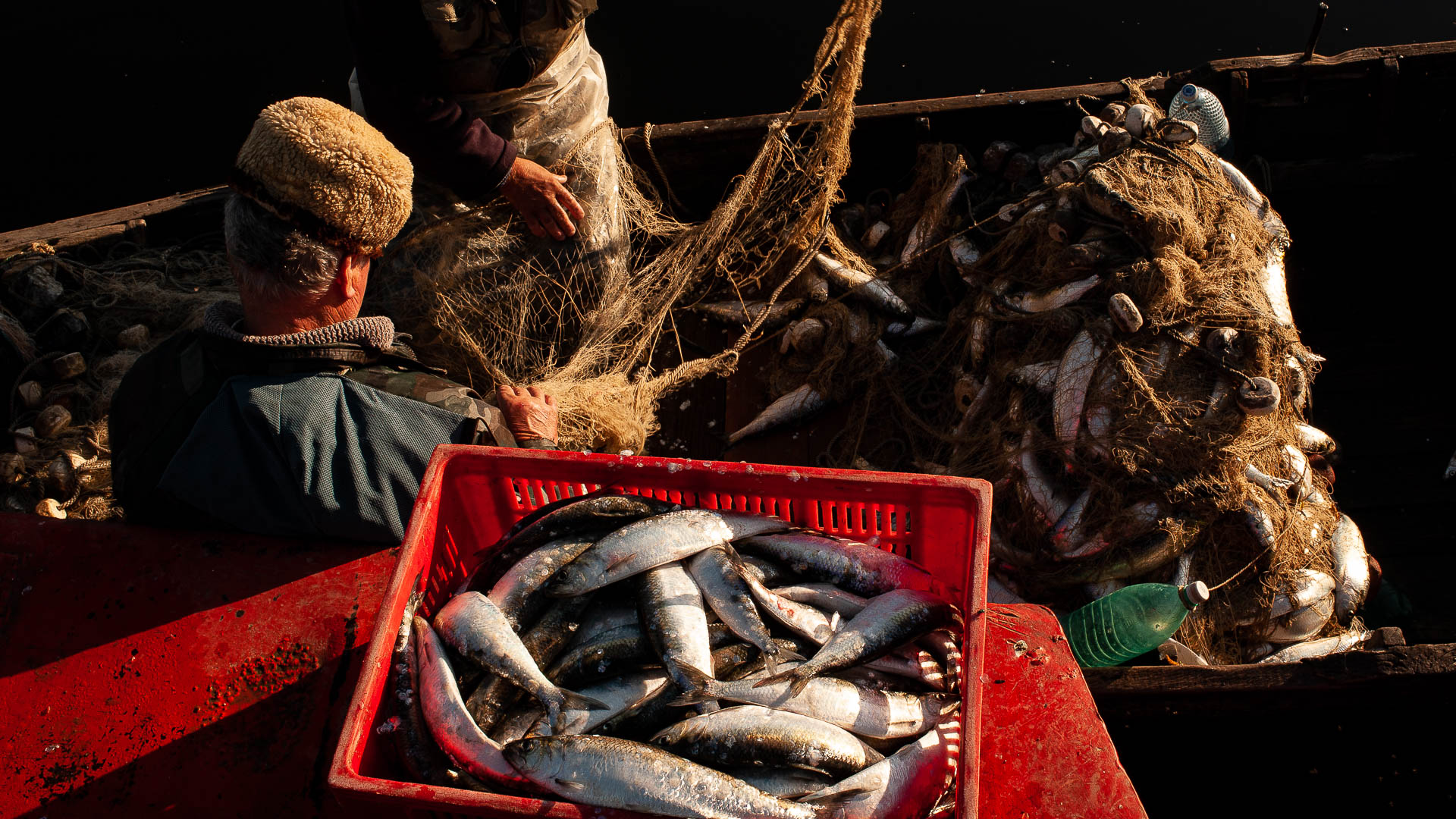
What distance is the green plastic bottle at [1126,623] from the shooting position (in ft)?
9.21

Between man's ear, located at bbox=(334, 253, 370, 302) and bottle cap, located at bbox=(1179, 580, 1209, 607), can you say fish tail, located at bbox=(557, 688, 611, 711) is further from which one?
bottle cap, located at bbox=(1179, 580, 1209, 607)

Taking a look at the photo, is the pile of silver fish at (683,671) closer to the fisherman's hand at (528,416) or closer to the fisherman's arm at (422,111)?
the fisherman's hand at (528,416)

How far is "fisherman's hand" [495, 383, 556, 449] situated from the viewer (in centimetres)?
279

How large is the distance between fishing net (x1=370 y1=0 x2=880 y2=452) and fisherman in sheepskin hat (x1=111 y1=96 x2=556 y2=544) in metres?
1.02

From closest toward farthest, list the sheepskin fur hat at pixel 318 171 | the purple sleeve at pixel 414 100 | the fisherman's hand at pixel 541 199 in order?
the sheepskin fur hat at pixel 318 171
the purple sleeve at pixel 414 100
the fisherman's hand at pixel 541 199

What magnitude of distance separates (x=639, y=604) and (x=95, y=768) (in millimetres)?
1409

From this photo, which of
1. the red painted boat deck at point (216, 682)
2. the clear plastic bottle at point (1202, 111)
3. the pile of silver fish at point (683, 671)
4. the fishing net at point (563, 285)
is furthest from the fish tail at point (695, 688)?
the clear plastic bottle at point (1202, 111)

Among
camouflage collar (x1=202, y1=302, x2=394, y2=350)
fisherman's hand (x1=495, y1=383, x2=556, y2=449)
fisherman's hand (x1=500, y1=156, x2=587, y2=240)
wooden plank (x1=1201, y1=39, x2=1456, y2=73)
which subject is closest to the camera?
camouflage collar (x1=202, y1=302, x2=394, y2=350)

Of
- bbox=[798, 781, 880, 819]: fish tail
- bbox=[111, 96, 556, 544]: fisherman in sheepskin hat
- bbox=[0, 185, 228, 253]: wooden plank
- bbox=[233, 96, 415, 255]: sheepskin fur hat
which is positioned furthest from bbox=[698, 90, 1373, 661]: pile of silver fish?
bbox=[0, 185, 228, 253]: wooden plank

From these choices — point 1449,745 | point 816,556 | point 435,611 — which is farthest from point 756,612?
point 1449,745

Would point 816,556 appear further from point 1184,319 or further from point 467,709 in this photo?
point 1184,319

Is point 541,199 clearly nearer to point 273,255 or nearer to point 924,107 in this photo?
point 273,255

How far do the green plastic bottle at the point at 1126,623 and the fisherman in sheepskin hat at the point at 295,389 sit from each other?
7.17 ft

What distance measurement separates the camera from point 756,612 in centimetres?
209
